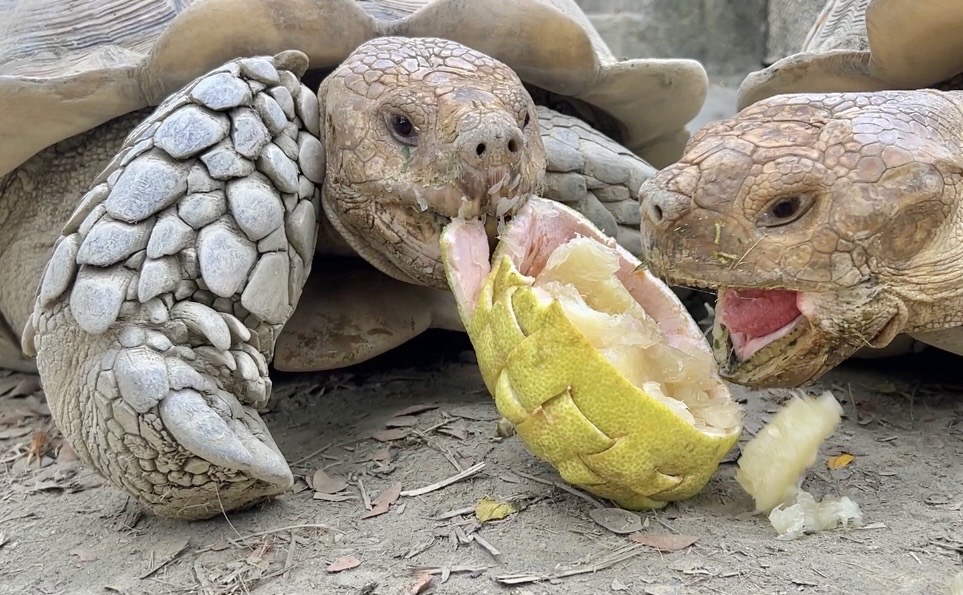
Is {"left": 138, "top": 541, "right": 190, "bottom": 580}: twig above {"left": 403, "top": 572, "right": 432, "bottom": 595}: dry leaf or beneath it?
beneath

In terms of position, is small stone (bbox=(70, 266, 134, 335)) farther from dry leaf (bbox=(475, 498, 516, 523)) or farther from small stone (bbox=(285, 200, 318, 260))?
dry leaf (bbox=(475, 498, 516, 523))

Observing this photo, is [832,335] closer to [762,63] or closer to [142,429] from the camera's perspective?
[142,429]

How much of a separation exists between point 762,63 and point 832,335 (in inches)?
219

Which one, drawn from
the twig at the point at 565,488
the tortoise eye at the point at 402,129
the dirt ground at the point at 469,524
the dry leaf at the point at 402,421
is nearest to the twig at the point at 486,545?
the dirt ground at the point at 469,524

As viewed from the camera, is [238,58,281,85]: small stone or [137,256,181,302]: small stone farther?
[238,58,281,85]: small stone

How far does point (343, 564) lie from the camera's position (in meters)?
1.49

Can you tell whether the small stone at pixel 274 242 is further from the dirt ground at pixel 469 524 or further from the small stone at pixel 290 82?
the dirt ground at pixel 469 524

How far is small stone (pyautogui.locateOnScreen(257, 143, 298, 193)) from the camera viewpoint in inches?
71.0

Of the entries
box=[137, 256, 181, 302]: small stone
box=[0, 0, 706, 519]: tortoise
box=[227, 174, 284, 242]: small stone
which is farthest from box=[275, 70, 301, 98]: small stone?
box=[137, 256, 181, 302]: small stone

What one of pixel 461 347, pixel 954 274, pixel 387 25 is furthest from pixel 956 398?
pixel 387 25

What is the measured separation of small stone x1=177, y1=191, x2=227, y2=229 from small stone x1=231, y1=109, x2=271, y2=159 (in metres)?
0.13

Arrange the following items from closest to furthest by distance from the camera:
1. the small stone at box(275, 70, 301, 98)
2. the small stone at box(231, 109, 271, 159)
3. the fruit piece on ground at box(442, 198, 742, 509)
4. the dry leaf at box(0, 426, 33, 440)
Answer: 1. the fruit piece on ground at box(442, 198, 742, 509)
2. the small stone at box(231, 109, 271, 159)
3. the small stone at box(275, 70, 301, 98)
4. the dry leaf at box(0, 426, 33, 440)

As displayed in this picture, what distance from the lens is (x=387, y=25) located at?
7.56ft

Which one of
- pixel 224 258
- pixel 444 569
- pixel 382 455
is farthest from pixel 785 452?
pixel 224 258
